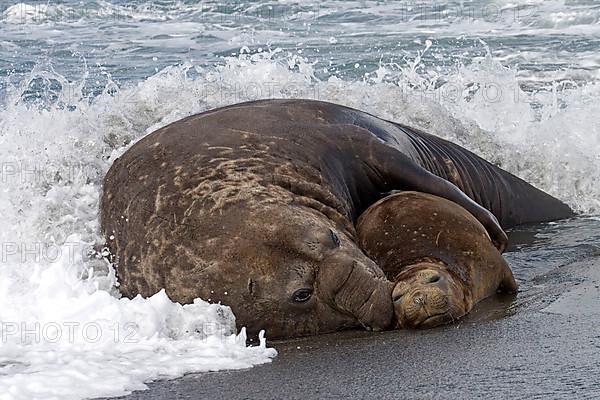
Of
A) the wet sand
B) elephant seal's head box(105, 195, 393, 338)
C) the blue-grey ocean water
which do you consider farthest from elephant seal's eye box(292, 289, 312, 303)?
the blue-grey ocean water

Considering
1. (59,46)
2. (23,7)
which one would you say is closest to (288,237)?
(59,46)

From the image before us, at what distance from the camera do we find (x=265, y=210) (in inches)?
232

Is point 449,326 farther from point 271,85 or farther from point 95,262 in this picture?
point 271,85

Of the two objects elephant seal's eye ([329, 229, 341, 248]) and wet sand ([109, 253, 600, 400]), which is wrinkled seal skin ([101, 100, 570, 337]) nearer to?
elephant seal's eye ([329, 229, 341, 248])

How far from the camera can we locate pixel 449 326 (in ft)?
18.7

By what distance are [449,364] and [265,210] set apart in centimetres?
152

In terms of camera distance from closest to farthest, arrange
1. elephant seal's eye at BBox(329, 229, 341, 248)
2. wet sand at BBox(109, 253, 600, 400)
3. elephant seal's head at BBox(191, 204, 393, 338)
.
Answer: wet sand at BBox(109, 253, 600, 400) < elephant seal's head at BBox(191, 204, 393, 338) < elephant seal's eye at BBox(329, 229, 341, 248)

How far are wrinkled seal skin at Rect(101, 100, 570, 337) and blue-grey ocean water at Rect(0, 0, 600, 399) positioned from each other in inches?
10.5

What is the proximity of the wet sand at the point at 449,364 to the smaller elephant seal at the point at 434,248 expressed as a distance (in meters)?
0.23

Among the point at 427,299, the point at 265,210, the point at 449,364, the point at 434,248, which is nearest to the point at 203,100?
the point at 434,248

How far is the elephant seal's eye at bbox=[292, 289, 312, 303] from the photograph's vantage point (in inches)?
224

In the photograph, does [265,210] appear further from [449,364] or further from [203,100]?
[203,100]

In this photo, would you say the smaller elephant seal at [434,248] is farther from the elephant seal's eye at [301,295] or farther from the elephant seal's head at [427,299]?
the elephant seal's eye at [301,295]

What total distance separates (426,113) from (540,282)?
3.97 m
